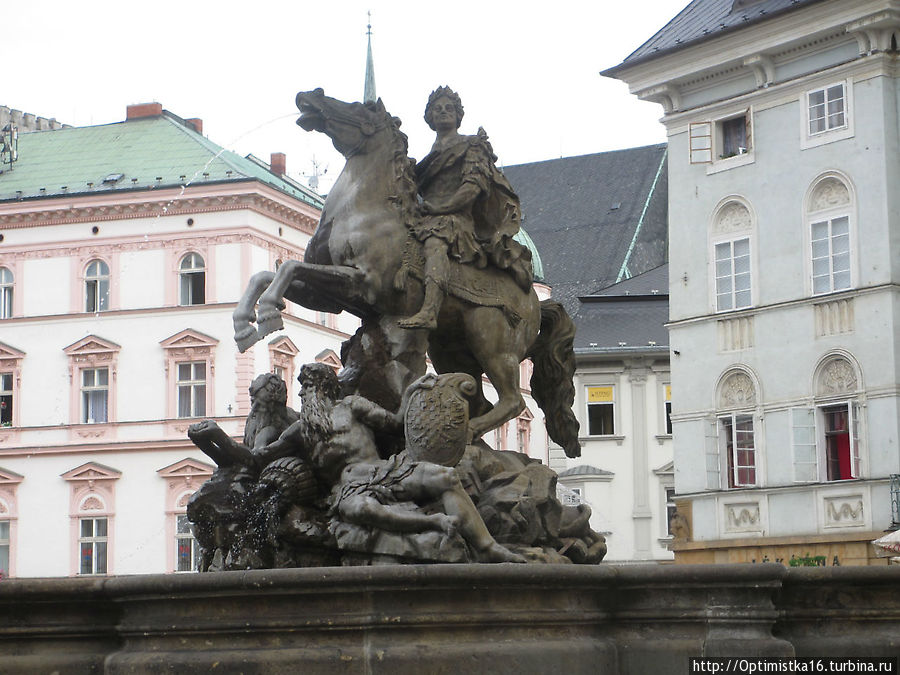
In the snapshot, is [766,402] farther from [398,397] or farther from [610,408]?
[398,397]

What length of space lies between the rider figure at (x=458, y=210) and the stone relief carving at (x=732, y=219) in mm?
22363

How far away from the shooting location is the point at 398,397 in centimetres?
890

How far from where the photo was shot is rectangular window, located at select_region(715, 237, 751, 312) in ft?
102

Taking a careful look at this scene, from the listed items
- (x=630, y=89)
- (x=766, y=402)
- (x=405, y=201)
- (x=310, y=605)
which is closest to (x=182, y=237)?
(x=630, y=89)

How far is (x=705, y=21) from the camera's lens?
32.3 metres

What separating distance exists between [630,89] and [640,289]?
1569 cm

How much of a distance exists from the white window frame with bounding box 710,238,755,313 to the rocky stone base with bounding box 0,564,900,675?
79.2ft

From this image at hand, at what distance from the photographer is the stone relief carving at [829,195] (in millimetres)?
29312

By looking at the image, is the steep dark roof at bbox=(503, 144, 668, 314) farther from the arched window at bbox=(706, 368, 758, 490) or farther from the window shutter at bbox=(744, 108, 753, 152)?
the window shutter at bbox=(744, 108, 753, 152)

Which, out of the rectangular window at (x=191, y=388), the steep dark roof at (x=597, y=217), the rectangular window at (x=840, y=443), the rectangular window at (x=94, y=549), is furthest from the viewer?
the steep dark roof at (x=597, y=217)

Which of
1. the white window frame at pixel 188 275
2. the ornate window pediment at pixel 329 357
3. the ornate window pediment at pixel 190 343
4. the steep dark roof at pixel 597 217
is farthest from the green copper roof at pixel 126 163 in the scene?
the steep dark roof at pixel 597 217

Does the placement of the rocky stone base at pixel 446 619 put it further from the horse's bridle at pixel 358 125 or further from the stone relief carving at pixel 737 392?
the stone relief carving at pixel 737 392

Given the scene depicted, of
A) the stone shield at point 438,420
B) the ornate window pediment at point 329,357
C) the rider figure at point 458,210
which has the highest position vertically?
the ornate window pediment at point 329,357

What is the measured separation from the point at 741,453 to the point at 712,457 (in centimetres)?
67
